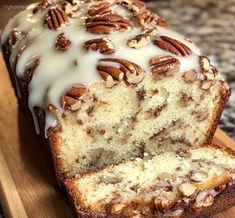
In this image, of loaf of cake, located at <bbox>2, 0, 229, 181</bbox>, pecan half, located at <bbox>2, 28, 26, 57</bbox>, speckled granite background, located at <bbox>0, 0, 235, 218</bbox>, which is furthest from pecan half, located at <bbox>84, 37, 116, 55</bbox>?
speckled granite background, located at <bbox>0, 0, 235, 218</bbox>

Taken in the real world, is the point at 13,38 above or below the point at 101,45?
below

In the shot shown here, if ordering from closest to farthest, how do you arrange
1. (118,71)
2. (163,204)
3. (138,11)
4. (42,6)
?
1. (163,204)
2. (118,71)
3. (138,11)
4. (42,6)

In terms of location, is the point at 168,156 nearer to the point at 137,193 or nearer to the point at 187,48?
the point at 137,193

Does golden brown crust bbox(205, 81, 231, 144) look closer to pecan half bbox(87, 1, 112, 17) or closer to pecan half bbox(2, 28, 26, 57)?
pecan half bbox(87, 1, 112, 17)

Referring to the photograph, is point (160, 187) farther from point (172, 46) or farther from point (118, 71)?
point (172, 46)

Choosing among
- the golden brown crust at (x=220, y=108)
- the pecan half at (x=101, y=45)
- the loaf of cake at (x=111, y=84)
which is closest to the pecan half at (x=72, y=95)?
the loaf of cake at (x=111, y=84)

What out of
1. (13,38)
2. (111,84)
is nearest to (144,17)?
(111,84)

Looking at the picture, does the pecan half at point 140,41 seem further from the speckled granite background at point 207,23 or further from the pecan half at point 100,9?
the speckled granite background at point 207,23

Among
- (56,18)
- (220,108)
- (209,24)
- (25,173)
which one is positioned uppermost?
(56,18)
